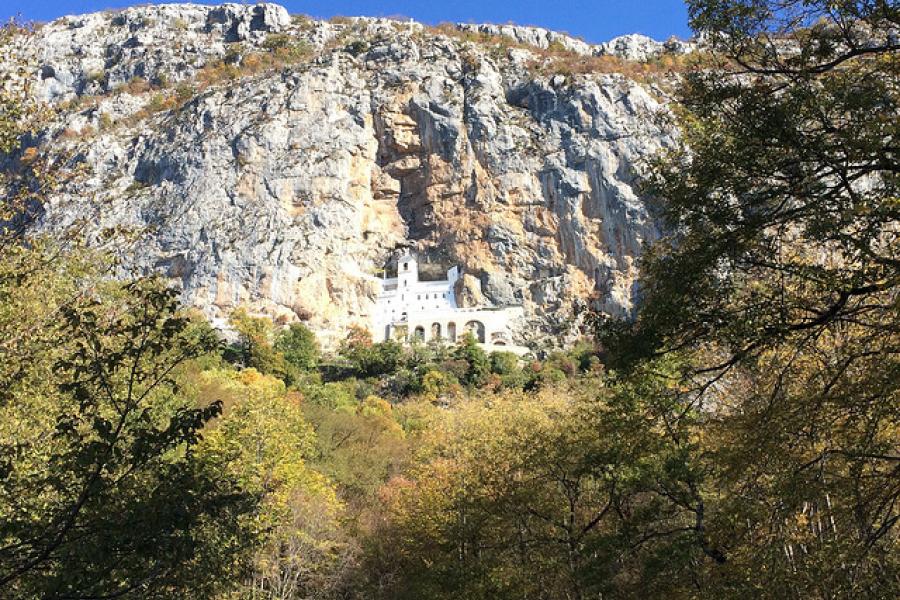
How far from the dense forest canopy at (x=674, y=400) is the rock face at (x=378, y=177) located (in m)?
44.7

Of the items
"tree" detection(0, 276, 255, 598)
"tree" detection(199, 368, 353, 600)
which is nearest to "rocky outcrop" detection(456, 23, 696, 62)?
"tree" detection(199, 368, 353, 600)

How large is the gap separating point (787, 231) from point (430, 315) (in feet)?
186

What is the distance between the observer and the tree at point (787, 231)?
5367 millimetres

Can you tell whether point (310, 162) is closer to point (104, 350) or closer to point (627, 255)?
point (627, 255)

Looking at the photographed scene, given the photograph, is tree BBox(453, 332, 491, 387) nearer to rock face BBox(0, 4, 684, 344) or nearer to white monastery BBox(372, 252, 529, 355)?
white monastery BBox(372, 252, 529, 355)

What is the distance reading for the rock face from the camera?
191ft

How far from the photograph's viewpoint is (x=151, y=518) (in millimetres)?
4426

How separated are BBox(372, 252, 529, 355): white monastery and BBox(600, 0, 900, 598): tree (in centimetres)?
4957

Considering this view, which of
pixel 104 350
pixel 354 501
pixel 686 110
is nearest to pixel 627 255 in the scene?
pixel 354 501

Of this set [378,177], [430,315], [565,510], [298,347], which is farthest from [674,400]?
[378,177]

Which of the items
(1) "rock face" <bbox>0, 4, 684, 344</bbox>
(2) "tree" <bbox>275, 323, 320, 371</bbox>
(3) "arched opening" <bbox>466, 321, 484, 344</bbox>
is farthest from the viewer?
(3) "arched opening" <bbox>466, 321, 484, 344</bbox>

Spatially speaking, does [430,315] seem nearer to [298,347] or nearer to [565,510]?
[298,347]

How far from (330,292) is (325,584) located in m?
43.1

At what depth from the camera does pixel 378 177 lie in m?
Answer: 66.4
